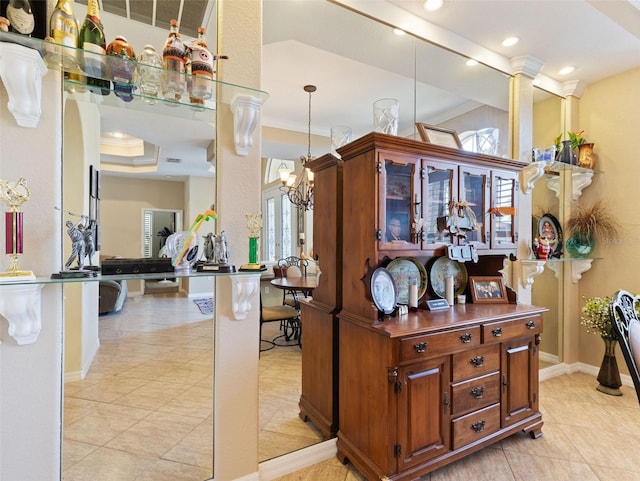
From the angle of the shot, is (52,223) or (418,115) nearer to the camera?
(52,223)

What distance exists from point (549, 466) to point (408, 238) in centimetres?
172

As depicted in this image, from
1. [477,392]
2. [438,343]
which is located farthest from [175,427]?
[477,392]

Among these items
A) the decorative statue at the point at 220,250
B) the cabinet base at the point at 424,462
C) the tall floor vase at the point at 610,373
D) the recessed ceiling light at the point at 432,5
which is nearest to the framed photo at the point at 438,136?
the recessed ceiling light at the point at 432,5

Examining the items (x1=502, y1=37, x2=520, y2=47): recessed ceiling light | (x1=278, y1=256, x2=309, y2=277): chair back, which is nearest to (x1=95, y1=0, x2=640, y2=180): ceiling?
(x1=502, y1=37, x2=520, y2=47): recessed ceiling light

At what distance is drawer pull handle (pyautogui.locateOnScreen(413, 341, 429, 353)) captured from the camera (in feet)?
5.80

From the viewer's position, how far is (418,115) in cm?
256

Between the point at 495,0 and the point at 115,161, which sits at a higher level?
the point at 495,0

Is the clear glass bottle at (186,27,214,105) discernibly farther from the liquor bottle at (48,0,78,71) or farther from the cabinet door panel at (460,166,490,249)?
the cabinet door panel at (460,166,490,249)

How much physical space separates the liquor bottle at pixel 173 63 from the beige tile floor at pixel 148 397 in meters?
1.03

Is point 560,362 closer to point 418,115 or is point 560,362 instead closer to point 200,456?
point 418,115

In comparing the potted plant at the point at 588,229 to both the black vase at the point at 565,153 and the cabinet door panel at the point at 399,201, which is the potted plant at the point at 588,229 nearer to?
the black vase at the point at 565,153

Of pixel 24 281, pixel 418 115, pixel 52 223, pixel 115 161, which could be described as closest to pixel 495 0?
pixel 418 115

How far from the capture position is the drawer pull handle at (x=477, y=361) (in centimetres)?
202

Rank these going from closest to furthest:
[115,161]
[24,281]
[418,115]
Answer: [24,281] < [115,161] < [418,115]
